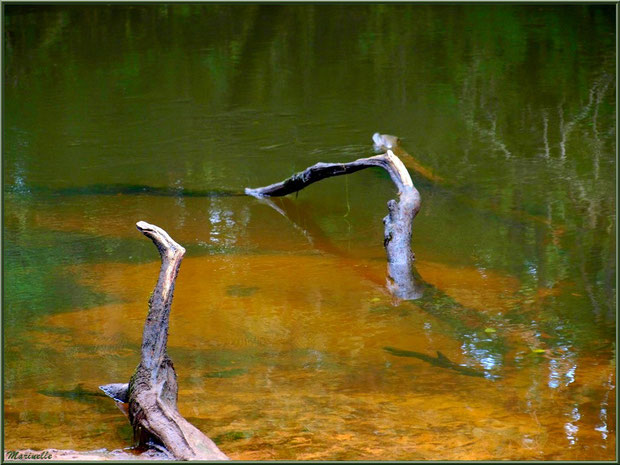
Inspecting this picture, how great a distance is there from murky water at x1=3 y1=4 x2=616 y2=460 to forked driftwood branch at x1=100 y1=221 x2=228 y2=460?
0.24 metres

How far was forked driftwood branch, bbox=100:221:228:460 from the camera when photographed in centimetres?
388

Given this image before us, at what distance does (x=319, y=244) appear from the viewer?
7.57 m

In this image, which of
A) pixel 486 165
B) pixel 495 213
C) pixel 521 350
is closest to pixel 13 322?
pixel 521 350

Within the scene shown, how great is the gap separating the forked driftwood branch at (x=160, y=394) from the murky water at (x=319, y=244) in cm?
24

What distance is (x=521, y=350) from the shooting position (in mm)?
5375

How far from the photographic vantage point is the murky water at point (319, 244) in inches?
181

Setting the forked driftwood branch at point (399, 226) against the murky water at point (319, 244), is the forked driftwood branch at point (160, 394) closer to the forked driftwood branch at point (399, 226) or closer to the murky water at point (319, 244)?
the murky water at point (319, 244)

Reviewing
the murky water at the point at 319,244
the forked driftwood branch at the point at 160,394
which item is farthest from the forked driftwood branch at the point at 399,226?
the forked driftwood branch at the point at 160,394

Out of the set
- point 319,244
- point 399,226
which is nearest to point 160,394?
point 399,226

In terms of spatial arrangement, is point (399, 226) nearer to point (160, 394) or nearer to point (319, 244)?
point (319, 244)

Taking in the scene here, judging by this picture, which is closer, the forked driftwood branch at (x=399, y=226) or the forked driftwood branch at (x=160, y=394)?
the forked driftwood branch at (x=160, y=394)

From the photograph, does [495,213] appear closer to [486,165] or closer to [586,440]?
[486,165]

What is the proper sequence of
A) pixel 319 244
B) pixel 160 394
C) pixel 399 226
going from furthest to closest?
pixel 319 244 → pixel 399 226 → pixel 160 394

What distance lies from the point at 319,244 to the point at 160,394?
355 centimetres
